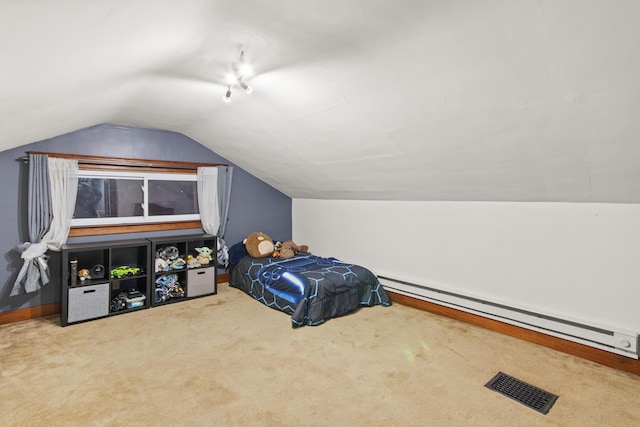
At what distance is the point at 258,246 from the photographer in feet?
14.6

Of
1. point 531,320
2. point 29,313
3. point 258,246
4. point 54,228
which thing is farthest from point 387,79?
point 29,313

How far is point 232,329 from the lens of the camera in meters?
3.19

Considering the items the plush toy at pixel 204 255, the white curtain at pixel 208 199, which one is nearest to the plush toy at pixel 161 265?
the plush toy at pixel 204 255

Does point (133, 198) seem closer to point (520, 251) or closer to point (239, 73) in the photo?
point (239, 73)

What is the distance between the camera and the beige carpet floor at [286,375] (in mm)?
1970

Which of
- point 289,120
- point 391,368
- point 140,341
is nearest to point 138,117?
point 289,120

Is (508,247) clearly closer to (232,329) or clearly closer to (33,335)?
(232,329)

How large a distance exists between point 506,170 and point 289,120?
1.85 metres

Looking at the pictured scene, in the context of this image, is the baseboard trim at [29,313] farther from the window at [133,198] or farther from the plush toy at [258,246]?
the plush toy at [258,246]

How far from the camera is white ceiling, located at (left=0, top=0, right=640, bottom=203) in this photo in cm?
142

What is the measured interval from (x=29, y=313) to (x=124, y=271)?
919 millimetres

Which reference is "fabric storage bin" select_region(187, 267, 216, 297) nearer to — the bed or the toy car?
the bed

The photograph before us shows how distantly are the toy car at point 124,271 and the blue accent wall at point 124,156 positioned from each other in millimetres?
422

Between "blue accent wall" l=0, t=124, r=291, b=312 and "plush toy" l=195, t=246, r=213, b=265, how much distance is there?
0.40 m
